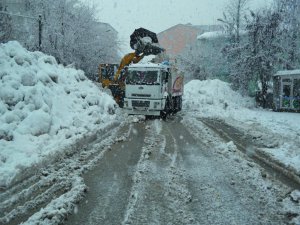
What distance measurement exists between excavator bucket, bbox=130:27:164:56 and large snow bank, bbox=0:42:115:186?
754 cm

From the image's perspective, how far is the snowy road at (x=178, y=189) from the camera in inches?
188

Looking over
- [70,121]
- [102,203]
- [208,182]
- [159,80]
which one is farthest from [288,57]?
[102,203]

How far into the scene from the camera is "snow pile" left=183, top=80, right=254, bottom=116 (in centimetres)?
2752

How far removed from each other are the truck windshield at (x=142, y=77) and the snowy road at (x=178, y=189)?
28.2ft

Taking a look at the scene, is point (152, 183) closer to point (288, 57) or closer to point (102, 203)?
point (102, 203)

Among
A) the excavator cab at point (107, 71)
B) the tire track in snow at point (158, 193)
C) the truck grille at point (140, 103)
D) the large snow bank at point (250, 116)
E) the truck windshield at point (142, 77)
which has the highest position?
the excavator cab at point (107, 71)

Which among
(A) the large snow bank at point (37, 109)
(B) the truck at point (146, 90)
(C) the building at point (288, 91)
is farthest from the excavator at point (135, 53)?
(C) the building at point (288, 91)

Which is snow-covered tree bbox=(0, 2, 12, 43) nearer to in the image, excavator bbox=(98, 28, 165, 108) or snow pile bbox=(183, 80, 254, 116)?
excavator bbox=(98, 28, 165, 108)

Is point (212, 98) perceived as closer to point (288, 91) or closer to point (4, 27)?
point (288, 91)

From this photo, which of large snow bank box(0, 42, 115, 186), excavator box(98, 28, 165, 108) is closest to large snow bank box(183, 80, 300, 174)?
excavator box(98, 28, 165, 108)

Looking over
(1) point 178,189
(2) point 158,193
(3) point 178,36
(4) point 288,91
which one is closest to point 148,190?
(2) point 158,193

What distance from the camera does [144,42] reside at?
2278 cm

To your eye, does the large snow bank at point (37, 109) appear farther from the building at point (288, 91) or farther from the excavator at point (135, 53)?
the building at point (288, 91)

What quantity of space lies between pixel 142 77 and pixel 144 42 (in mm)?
5317
